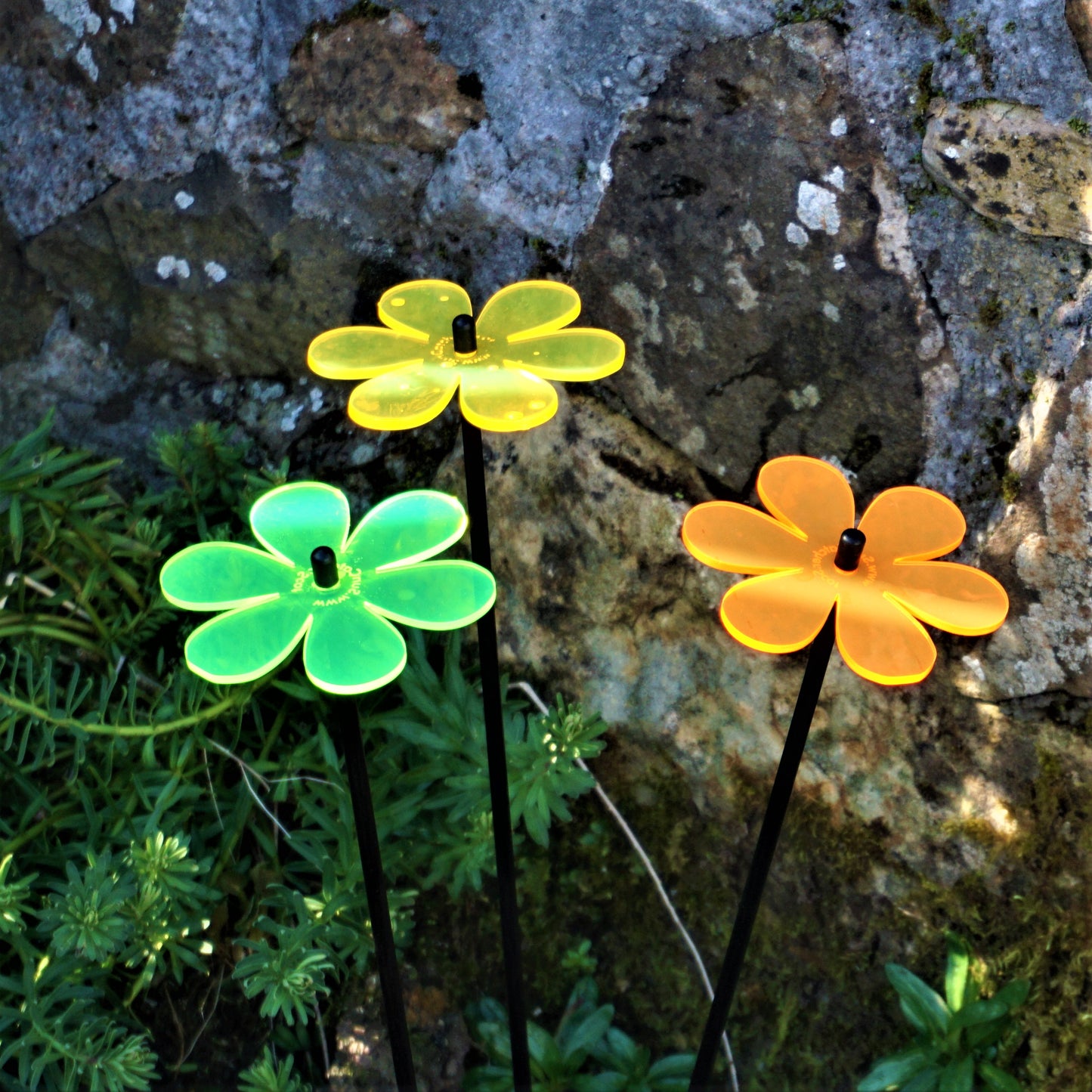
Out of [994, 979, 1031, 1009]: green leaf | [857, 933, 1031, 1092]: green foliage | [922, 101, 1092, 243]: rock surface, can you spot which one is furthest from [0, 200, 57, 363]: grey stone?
[994, 979, 1031, 1009]: green leaf

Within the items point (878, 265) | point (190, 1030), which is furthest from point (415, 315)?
point (190, 1030)

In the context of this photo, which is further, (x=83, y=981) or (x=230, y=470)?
(x=230, y=470)

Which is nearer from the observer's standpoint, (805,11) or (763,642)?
(763,642)

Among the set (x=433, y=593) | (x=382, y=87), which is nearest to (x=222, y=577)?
(x=433, y=593)

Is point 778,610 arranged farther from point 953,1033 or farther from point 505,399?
point 953,1033

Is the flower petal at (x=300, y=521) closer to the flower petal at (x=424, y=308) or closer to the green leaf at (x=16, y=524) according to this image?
the flower petal at (x=424, y=308)

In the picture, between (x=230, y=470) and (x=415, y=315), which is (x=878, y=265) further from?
(x=230, y=470)

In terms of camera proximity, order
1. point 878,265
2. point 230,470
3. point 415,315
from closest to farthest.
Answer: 1. point 415,315
2. point 878,265
3. point 230,470
